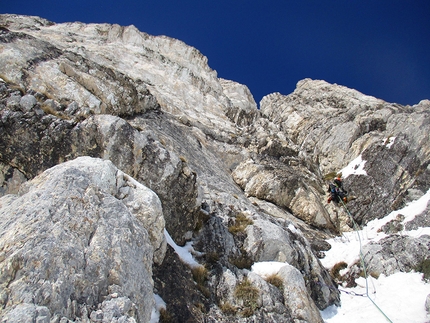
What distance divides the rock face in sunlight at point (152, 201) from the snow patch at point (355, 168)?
271 millimetres

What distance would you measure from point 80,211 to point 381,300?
719 inches

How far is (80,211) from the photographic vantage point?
356 inches

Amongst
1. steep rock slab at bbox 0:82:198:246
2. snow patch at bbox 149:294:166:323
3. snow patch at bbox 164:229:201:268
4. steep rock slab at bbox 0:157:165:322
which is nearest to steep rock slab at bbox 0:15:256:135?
steep rock slab at bbox 0:82:198:246

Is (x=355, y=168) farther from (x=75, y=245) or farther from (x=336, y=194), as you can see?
(x=75, y=245)

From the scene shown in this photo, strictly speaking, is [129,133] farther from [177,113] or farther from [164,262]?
[177,113]

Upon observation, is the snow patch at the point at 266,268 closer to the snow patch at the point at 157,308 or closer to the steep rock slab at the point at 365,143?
the snow patch at the point at 157,308

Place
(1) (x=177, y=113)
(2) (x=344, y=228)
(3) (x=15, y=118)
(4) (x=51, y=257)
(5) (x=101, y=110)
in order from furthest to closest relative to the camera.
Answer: (1) (x=177, y=113)
(2) (x=344, y=228)
(5) (x=101, y=110)
(3) (x=15, y=118)
(4) (x=51, y=257)

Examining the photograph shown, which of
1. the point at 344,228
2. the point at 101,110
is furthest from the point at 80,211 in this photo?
the point at 344,228

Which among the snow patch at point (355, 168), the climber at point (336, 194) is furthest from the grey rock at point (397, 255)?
the snow patch at point (355, 168)

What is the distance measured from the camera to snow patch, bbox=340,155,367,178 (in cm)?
3816

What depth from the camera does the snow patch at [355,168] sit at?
3816 cm

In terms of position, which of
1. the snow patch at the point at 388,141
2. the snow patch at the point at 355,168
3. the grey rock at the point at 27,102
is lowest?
the grey rock at the point at 27,102

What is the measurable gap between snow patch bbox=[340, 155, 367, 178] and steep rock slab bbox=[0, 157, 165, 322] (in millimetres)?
33820

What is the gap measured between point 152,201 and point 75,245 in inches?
160
